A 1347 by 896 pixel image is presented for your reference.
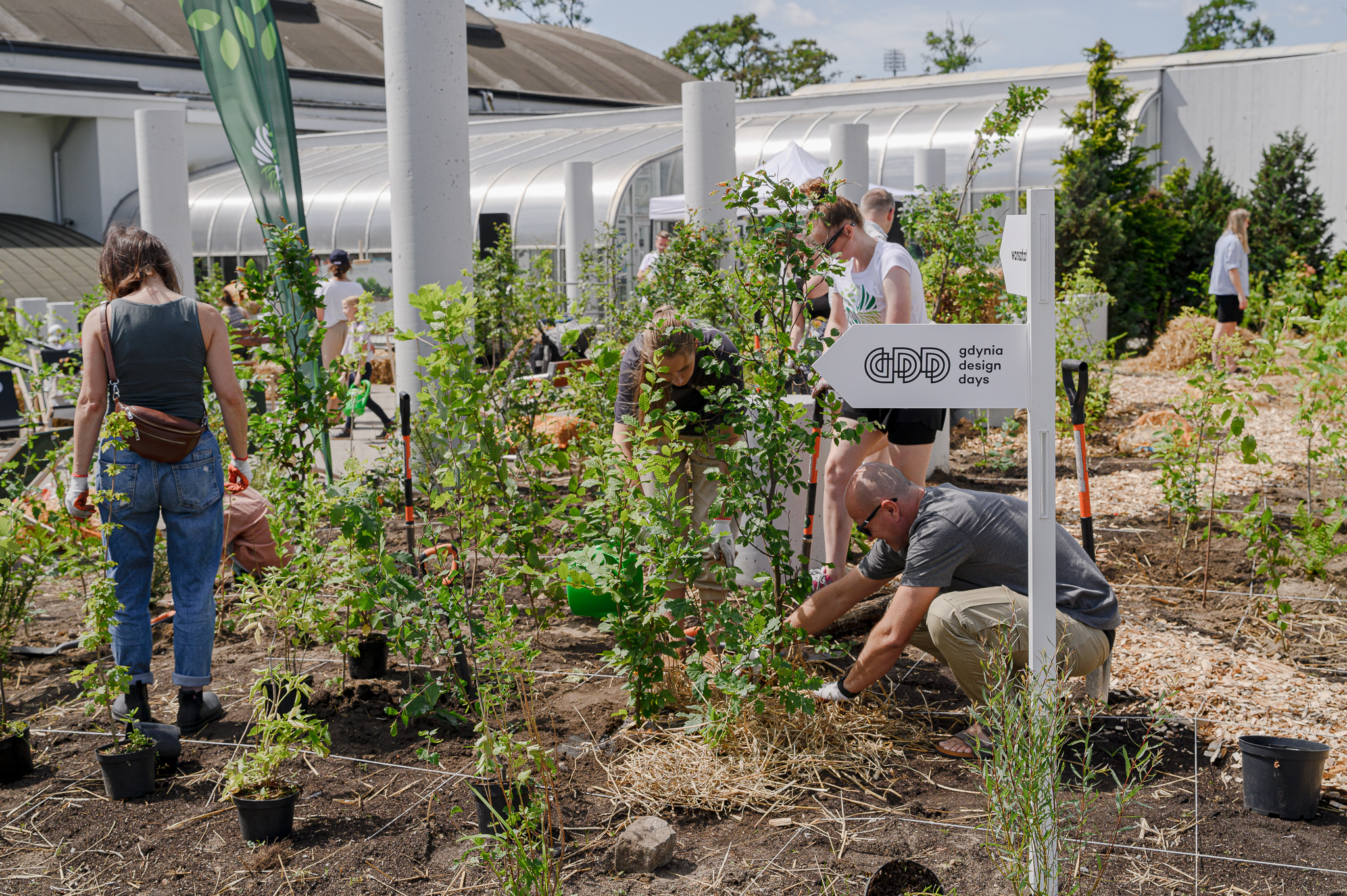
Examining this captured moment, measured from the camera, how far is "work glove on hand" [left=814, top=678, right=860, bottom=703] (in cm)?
360

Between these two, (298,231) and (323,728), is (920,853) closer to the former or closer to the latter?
(323,728)

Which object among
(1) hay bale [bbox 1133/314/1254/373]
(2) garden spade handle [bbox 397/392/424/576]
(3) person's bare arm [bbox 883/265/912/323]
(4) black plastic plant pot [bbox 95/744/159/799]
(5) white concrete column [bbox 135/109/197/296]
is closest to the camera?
(4) black plastic plant pot [bbox 95/744/159/799]

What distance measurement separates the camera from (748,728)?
3.45 m

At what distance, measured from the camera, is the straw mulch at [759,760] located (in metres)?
3.22

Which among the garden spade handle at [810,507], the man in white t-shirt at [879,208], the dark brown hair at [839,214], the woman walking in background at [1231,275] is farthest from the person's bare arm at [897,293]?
the woman walking in background at [1231,275]

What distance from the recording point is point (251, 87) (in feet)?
19.3

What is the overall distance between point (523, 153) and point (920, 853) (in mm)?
20758

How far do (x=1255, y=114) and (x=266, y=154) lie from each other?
19.2 meters

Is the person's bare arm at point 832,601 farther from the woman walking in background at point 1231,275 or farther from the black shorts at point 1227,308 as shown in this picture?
the black shorts at point 1227,308

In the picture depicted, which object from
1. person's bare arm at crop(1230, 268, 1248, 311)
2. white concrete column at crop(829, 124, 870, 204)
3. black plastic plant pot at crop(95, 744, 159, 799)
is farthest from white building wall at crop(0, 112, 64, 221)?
black plastic plant pot at crop(95, 744, 159, 799)

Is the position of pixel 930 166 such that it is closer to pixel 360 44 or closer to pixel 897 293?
pixel 897 293

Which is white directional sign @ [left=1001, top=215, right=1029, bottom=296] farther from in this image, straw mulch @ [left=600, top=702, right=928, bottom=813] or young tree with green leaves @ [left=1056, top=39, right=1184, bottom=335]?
young tree with green leaves @ [left=1056, top=39, right=1184, bottom=335]

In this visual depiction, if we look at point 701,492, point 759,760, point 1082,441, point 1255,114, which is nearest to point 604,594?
point 759,760

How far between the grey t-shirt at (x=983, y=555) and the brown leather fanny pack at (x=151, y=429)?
2352 mm
